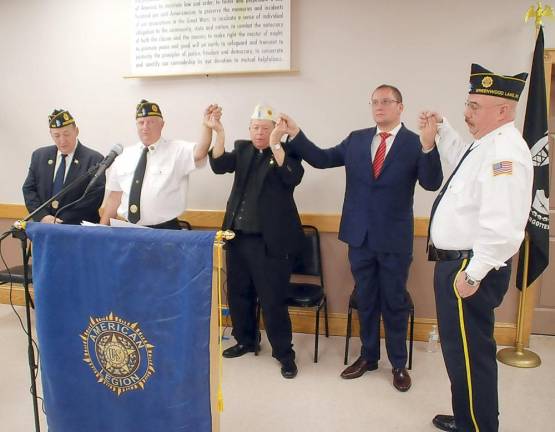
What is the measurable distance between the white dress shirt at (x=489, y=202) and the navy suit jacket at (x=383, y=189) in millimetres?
516

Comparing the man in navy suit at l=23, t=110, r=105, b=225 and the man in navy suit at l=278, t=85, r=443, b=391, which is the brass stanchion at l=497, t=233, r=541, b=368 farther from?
the man in navy suit at l=23, t=110, r=105, b=225

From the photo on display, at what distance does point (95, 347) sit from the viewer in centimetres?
161

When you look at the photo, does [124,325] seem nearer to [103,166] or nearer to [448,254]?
[103,166]

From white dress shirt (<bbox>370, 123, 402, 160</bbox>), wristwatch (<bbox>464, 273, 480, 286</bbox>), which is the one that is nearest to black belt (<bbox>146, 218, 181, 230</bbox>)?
white dress shirt (<bbox>370, 123, 402, 160</bbox>)

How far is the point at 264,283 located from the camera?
259 centimetres

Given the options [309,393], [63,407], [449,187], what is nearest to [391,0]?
[449,187]

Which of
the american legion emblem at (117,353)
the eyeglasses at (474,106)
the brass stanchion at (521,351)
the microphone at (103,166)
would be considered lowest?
the brass stanchion at (521,351)

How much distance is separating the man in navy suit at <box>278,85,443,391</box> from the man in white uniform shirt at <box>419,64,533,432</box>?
0.52 meters

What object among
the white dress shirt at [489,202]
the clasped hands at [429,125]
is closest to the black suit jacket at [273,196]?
the clasped hands at [429,125]

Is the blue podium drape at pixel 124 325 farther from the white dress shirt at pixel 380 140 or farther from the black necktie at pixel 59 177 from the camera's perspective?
the black necktie at pixel 59 177

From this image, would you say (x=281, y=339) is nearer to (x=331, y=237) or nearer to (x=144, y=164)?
(x=331, y=237)

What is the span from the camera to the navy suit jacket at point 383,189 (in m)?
2.37

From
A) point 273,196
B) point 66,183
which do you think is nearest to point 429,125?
point 273,196

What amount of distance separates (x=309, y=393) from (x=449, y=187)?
1.40 metres
